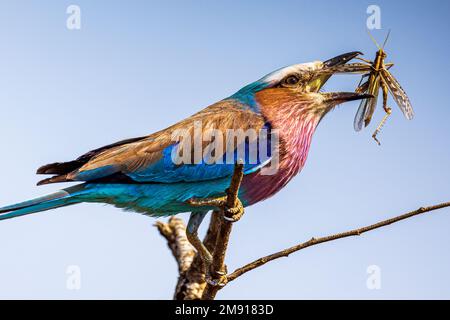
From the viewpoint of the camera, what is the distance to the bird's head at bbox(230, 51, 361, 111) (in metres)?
6.17

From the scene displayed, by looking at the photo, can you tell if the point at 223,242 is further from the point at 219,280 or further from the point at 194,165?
the point at 194,165

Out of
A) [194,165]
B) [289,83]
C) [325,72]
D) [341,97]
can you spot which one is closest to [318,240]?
[194,165]

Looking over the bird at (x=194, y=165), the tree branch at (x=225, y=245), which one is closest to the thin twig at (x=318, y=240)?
the tree branch at (x=225, y=245)

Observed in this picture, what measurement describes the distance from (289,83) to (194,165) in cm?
110

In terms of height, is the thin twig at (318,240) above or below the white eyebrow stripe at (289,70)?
below

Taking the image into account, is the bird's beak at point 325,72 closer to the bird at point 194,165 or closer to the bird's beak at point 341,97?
the bird at point 194,165

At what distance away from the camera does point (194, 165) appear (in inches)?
228

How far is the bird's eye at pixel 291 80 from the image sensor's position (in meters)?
6.26

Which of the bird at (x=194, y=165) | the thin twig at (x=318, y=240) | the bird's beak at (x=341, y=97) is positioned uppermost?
the bird's beak at (x=341, y=97)

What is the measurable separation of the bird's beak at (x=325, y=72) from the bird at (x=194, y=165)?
16 cm

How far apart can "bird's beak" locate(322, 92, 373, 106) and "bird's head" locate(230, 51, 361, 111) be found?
223 millimetres

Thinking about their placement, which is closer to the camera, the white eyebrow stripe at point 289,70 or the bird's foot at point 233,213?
the bird's foot at point 233,213

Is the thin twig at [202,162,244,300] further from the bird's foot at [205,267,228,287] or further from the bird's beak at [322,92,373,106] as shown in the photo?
the bird's beak at [322,92,373,106]

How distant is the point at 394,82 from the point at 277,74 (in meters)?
1.03
